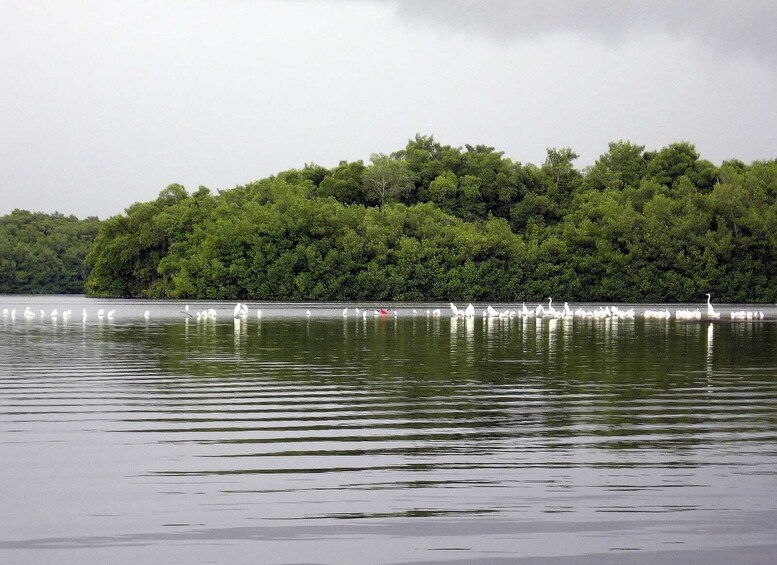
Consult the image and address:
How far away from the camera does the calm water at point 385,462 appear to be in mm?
7352

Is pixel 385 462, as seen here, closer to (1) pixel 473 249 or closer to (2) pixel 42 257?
(1) pixel 473 249

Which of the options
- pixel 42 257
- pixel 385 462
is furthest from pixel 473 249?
pixel 385 462

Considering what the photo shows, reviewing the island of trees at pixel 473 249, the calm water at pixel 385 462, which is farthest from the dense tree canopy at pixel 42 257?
the calm water at pixel 385 462

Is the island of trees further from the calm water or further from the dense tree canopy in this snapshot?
the calm water

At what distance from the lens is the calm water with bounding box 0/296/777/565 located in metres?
7.35

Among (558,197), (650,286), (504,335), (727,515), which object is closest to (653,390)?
(727,515)

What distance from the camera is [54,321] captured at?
40781 mm

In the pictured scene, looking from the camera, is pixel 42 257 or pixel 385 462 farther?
pixel 42 257

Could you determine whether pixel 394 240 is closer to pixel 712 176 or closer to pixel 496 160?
pixel 496 160

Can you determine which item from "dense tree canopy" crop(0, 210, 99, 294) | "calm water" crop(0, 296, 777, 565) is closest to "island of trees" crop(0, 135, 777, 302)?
"dense tree canopy" crop(0, 210, 99, 294)

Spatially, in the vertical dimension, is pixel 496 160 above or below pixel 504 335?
above

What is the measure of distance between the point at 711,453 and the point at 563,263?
6315 cm

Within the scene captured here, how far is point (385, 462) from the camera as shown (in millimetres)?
10125

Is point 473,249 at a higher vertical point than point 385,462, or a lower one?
higher
